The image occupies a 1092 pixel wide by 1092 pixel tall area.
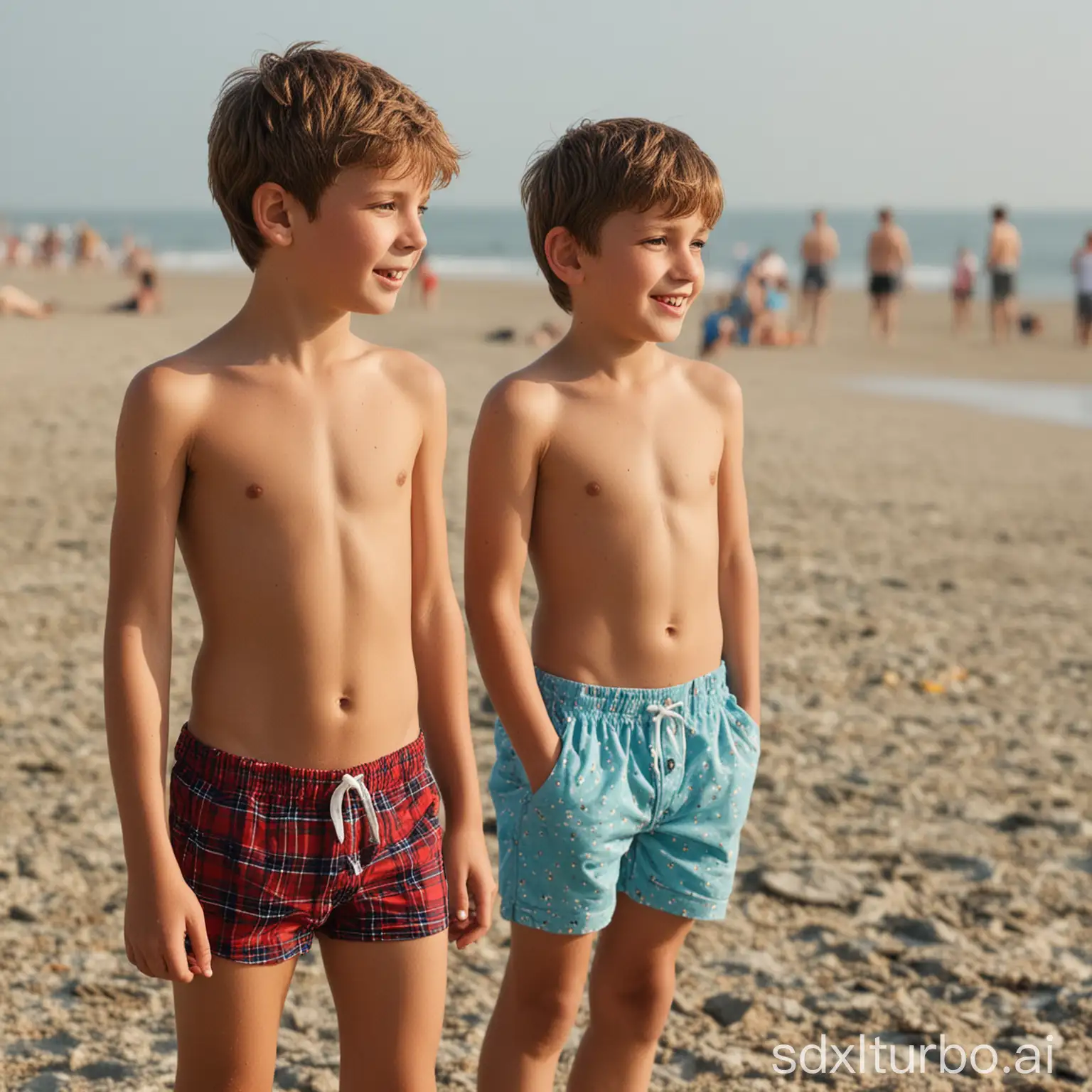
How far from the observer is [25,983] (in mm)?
4047

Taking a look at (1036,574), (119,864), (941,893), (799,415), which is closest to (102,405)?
(799,415)

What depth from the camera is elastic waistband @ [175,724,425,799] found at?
2.46m

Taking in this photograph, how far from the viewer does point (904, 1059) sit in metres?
3.85

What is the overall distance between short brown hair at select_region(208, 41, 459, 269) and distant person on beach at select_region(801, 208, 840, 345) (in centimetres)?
2035

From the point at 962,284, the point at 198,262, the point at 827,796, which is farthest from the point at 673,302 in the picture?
the point at 198,262

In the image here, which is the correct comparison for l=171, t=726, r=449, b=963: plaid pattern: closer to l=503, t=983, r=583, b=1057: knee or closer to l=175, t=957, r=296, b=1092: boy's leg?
l=175, t=957, r=296, b=1092: boy's leg

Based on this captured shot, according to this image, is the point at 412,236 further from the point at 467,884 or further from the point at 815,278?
the point at 815,278

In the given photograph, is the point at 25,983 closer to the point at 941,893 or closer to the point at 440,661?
the point at 440,661

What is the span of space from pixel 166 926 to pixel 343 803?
1.11 feet

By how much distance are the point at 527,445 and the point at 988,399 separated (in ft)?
55.0

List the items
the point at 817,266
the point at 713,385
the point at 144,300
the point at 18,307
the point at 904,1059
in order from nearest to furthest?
the point at 713,385
the point at 904,1059
the point at 18,307
the point at 817,266
the point at 144,300

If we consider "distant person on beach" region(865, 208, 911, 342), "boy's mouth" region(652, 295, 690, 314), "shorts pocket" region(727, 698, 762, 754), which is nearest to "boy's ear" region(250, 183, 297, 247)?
"boy's mouth" region(652, 295, 690, 314)

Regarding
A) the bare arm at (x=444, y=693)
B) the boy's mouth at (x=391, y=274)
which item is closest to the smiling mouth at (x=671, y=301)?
the bare arm at (x=444, y=693)

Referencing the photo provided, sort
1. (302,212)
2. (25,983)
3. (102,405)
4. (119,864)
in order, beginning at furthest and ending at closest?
(102,405) < (119,864) < (25,983) < (302,212)
